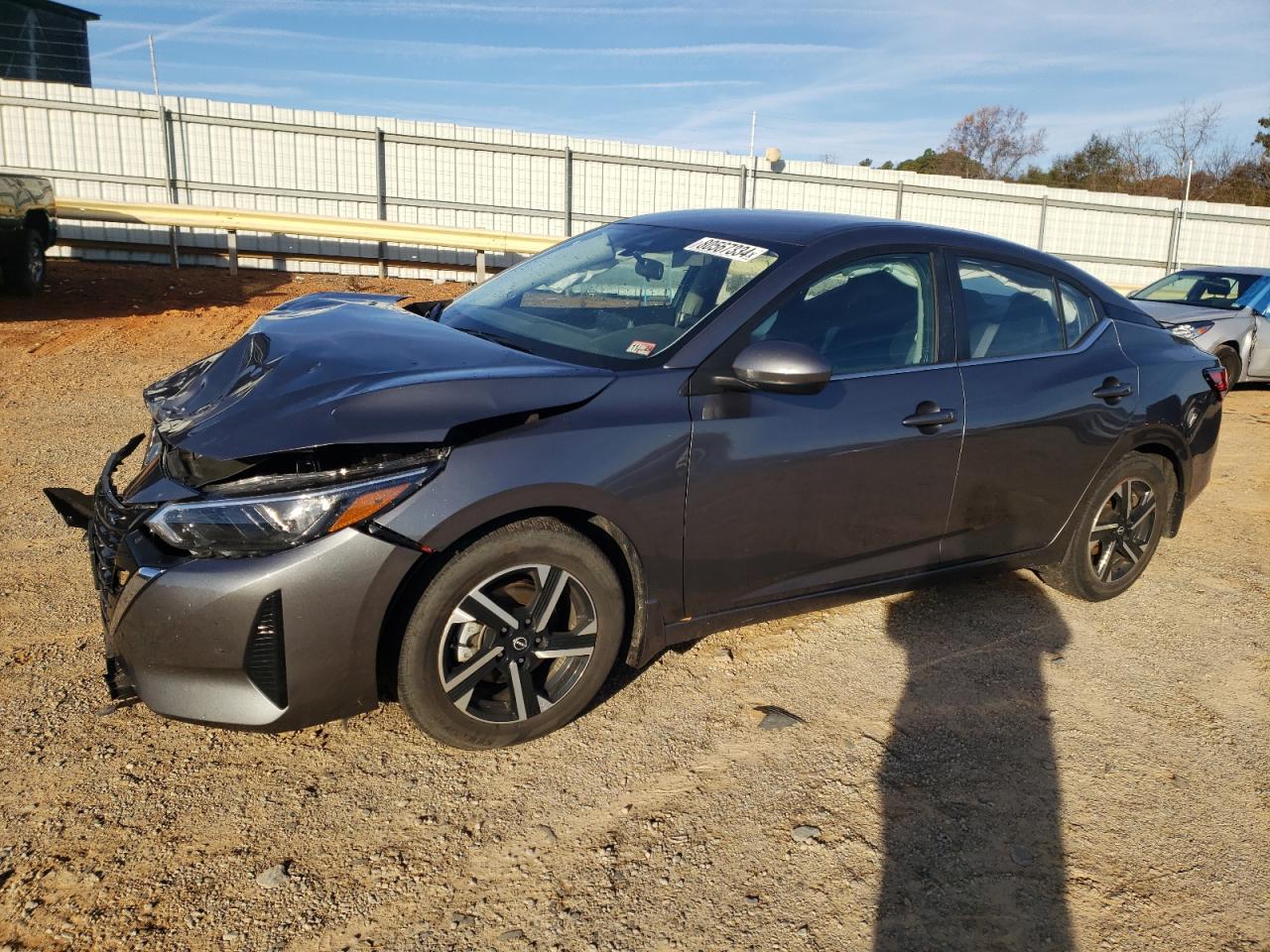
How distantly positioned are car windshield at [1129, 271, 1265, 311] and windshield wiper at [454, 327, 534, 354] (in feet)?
32.0

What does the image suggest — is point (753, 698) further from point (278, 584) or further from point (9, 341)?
point (9, 341)

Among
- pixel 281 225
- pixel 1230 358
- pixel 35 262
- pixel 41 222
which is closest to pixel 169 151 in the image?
pixel 281 225

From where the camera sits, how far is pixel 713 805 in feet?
9.70

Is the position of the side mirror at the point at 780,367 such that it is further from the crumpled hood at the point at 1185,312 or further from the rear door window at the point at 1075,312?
the crumpled hood at the point at 1185,312

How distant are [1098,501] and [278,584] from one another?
3621mm

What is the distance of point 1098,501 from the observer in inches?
177

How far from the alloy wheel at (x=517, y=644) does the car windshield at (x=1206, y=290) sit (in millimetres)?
10131

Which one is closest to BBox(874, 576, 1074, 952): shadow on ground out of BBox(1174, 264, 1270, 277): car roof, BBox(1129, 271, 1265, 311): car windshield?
BBox(1129, 271, 1265, 311): car windshield

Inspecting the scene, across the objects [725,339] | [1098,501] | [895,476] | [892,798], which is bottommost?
[892,798]

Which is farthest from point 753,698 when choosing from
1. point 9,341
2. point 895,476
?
point 9,341

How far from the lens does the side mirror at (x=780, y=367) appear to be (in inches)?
124

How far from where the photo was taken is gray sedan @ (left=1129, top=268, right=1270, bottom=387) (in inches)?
407

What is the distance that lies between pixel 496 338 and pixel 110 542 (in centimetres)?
146

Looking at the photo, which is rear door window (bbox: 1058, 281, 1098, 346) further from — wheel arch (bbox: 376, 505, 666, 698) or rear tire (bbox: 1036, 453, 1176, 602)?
wheel arch (bbox: 376, 505, 666, 698)
